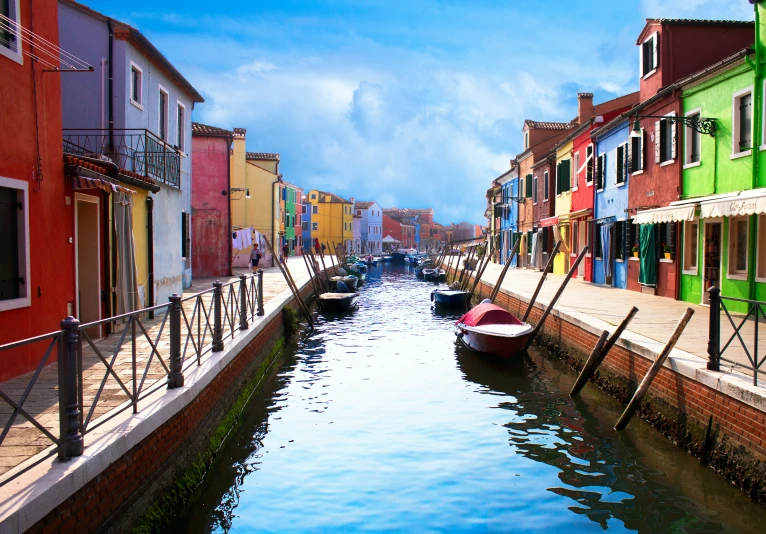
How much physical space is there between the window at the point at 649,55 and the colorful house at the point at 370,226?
73911 mm

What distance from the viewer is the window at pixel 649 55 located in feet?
56.8

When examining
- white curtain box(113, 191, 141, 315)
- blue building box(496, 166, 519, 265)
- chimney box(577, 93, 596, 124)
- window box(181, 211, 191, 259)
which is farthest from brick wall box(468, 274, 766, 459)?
blue building box(496, 166, 519, 265)

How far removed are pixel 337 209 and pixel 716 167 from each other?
67020 millimetres

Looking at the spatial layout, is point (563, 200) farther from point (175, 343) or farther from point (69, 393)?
point (69, 393)

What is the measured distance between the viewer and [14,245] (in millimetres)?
7234

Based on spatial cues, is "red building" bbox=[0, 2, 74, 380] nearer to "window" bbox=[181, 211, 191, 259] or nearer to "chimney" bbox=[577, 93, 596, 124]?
"window" bbox=[181, 211, 191, 259]

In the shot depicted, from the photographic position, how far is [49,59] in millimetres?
7984

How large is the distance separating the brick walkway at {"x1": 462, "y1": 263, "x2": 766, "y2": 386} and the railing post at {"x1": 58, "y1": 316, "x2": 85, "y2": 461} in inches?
247

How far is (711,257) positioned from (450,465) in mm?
9964

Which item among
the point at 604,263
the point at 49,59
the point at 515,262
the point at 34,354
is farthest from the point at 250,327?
the point at 515,262

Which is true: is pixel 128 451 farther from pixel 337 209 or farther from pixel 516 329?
pixel 337 209

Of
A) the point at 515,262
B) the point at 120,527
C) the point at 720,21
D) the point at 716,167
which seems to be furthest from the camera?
the point at 515,262

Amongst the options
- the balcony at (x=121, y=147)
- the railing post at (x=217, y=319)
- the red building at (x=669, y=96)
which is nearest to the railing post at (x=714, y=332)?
the railing post at (x=217, y=319)

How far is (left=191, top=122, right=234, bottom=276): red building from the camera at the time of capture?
84.2 feet
